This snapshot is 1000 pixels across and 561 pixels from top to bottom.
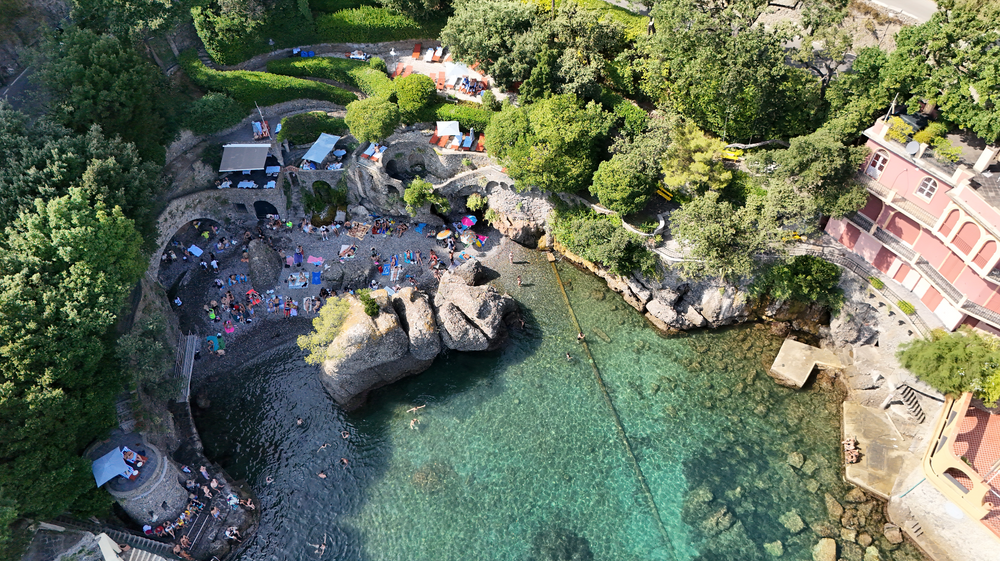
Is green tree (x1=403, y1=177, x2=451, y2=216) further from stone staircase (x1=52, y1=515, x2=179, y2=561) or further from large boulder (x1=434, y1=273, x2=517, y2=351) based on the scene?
stone staircase (x1=52, y1=515, x2=179, y2=561)

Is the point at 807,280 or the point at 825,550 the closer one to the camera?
the point at 825,550

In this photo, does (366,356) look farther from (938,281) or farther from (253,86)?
(938,281)

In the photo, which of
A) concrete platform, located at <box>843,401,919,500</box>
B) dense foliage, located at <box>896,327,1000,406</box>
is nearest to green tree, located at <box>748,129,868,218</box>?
dense foliage, located at <box>896,327,1000,406</box>

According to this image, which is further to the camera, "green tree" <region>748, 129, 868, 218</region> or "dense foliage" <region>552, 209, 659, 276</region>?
"dense foliage" <region>552, 209, 659, 276</region>

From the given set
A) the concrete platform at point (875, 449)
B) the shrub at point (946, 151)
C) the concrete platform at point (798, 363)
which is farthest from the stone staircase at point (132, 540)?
the shrub at point (946, 151)

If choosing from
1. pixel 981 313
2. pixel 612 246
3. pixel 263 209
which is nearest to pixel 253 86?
pixel 263 209

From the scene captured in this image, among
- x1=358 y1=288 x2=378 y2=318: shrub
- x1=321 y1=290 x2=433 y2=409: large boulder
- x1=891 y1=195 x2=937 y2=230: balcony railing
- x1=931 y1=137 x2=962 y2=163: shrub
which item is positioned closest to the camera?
x1=931 y1=137 x2=962 y2=163: shrub

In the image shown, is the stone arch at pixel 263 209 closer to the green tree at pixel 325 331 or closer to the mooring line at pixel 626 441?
the green tree at pixel 325 331
